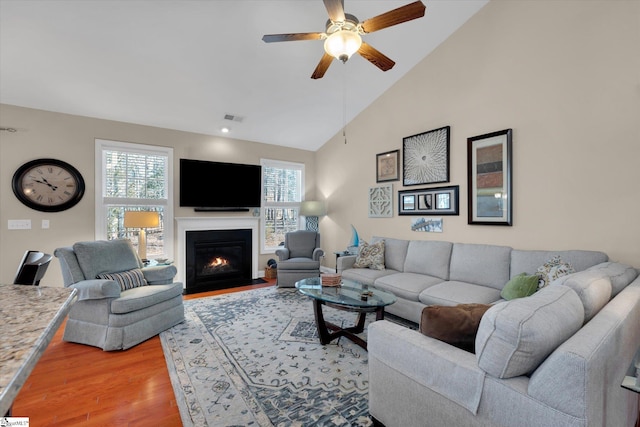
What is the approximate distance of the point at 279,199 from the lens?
591 cm

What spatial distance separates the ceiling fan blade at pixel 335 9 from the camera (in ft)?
6.66

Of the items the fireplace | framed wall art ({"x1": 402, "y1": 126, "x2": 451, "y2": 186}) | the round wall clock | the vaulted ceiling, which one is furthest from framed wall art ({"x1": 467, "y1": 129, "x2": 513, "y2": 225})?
the round wall clock

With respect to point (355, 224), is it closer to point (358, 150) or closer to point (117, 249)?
point (358, 150)

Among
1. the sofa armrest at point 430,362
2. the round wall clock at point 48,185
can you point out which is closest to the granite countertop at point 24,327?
the sofa armrest at point 430,362

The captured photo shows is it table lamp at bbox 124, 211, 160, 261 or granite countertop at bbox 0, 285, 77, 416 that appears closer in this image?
granite countertop at bbox 0, 285, 77, 416

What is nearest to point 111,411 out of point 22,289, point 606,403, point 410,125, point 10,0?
point 22,289

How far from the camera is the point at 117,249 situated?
3236 mm

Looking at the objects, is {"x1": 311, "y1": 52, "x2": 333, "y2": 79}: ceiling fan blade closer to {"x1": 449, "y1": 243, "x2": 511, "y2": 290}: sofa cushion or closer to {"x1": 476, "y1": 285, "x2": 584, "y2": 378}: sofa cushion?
{"x1": 476, "y1": 285, "x2": 584, "y2": 378}: sofa cushion

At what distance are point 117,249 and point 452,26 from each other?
15.9ft

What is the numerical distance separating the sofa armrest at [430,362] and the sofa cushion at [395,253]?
8.25ft

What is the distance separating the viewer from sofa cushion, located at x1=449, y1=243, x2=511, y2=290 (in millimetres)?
3066

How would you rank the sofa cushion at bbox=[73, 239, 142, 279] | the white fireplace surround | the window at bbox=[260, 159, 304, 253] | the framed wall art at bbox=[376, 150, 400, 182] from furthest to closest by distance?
the window at bbox=[260, 159, 304, 253]
the white fireplace surround
the framed wall art at bbox=[376, 150, 400, 182]
the sofa cushion at bbox=[73, 239, 142, 279]

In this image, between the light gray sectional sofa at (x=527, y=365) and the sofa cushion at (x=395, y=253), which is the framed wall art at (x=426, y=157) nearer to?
the sofa cushion at (x=395, y=253)

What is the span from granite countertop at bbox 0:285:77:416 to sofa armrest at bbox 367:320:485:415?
1386 mm
